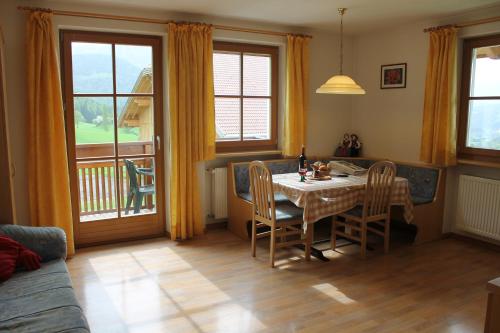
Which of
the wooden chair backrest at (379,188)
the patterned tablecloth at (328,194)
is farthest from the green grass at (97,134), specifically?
the wooden chair backrest at (379,188)

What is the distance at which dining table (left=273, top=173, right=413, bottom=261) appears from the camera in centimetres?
370

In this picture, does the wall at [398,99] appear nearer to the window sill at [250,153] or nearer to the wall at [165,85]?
the wall at [165,85]

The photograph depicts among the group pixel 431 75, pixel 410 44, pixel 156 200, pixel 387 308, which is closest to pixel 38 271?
pixel 156 200

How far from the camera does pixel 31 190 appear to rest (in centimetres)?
378

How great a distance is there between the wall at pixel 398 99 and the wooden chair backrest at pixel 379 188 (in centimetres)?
96

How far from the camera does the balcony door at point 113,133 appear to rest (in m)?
4.09

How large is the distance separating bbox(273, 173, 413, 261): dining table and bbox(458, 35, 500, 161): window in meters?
0.91

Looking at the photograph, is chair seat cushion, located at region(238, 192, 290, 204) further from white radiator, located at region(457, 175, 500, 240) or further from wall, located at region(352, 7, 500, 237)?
white radiator, located at region(457, 175, 500, 240)

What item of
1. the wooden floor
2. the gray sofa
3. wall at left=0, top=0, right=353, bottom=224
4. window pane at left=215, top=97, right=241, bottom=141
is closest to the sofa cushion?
the gray sofa

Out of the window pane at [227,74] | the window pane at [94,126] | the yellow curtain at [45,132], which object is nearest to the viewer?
the yellow curtain at [45,132]

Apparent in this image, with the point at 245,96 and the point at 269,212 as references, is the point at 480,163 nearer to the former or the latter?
the point at 269,212

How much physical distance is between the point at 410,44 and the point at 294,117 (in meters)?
1.53

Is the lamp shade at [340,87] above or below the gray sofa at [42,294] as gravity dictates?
above

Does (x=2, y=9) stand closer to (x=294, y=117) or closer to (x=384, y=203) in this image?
(x=294, y=117)
